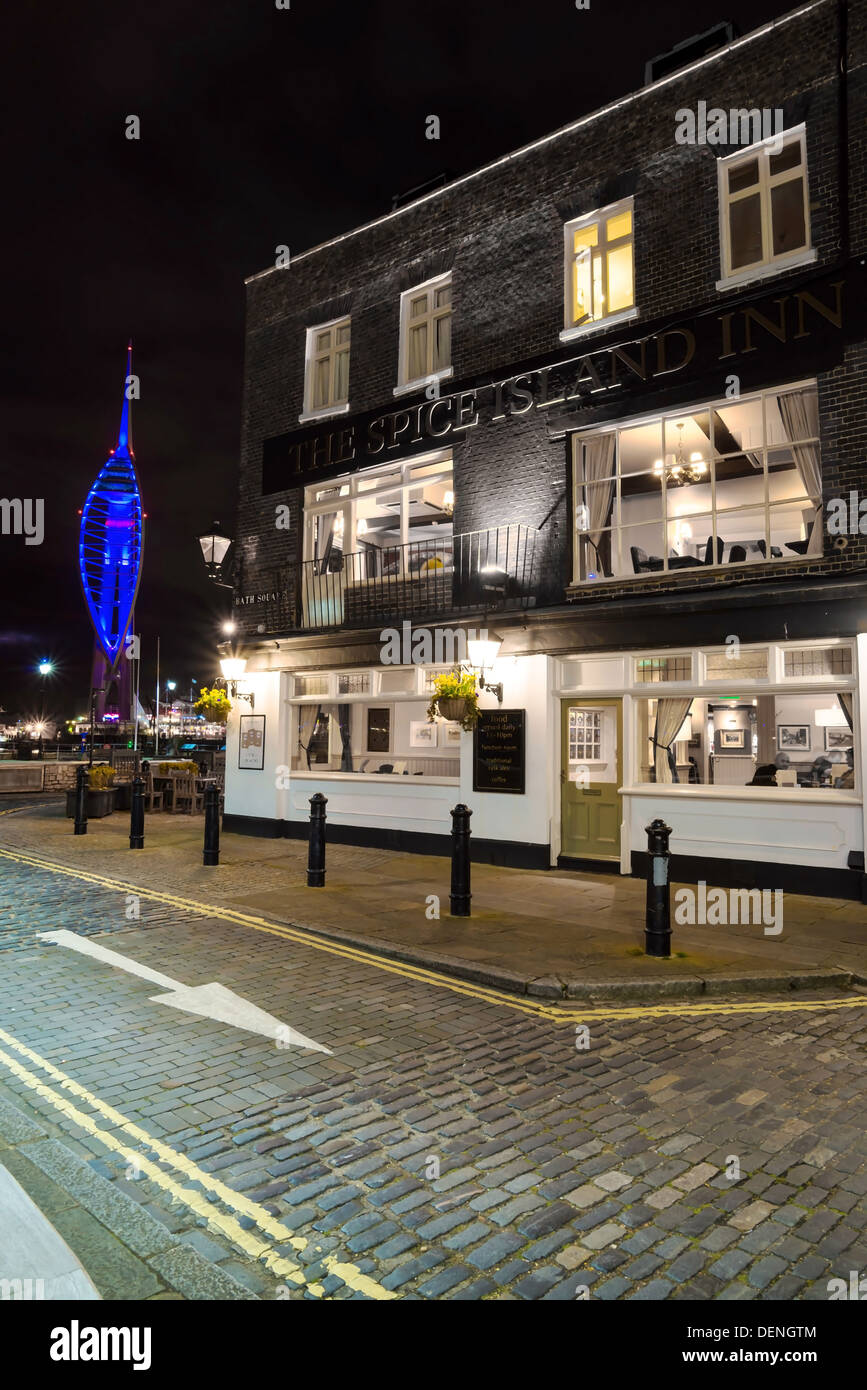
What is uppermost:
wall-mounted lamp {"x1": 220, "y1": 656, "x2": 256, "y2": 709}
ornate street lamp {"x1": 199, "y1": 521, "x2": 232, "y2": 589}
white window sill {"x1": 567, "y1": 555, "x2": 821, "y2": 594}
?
ornate street lamp {"x1": 199, "y1": 521, "x2": 232, "y2": 589}

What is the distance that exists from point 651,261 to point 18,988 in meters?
12.0

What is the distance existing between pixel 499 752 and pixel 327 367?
9.15 m

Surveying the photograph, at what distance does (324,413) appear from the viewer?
15.9m

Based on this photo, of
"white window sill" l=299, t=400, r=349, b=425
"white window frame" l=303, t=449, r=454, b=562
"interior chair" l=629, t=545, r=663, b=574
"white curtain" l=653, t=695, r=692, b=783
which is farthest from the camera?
"white window sill" l=299, t=400, r=349, b=425

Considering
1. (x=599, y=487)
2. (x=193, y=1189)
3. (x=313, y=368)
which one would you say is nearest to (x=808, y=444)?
(x=599, y=487)

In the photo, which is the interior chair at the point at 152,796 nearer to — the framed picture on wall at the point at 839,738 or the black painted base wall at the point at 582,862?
the black painted base wall at the point at 582,862

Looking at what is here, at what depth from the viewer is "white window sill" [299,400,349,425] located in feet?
51.3

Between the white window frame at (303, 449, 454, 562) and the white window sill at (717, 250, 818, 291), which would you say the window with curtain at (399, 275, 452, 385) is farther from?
the white window sill at (717, 250, 818, 291)

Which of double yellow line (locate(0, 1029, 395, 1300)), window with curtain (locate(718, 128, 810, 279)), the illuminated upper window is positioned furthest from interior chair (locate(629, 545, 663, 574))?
double yellow line (locate(0, 1029, 395, 1300))

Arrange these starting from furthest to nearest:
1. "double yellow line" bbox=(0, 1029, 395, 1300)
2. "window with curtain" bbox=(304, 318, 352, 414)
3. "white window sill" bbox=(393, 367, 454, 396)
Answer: "window with curtain" bbox=(304, 318, 352, 414) < "white window sill" bbox=(393, 367, 454, 396) < "double yellow line" bbox=(0, 1029, 395, 1300)

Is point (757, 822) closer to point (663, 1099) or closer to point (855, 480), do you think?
point (855, 480)

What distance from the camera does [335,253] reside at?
52.4ft

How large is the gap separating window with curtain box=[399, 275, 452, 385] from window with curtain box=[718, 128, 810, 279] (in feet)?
16.0

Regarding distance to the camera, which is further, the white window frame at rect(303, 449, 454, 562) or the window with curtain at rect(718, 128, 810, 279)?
the white window frame at rect(303, 449, 454, 562)
